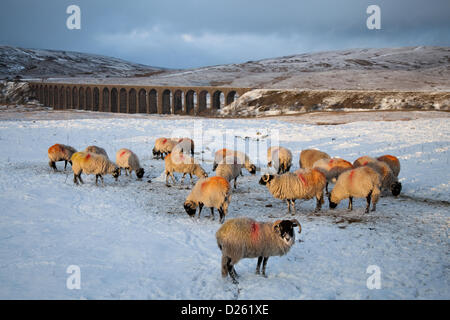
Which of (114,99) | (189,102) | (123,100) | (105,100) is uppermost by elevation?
(114,99)

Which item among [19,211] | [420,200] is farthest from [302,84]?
[19,211]

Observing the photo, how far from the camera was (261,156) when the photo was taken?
2288 centimetres

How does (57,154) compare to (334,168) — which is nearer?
(334,168)

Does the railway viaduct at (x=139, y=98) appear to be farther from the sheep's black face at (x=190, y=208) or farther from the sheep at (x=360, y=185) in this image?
the sheep's black face at (x=190, y=208)

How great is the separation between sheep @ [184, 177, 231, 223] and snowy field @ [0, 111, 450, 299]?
492 mm

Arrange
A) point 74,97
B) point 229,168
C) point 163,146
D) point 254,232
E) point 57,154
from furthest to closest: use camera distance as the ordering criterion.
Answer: point 74,97 → point 163,146 → point 57,154 → point 229,168 → point 254,232

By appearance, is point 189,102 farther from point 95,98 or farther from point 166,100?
point 95,98

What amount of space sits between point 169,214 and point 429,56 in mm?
158400

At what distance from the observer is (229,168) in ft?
50.0

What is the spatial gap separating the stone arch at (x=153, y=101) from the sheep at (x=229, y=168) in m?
74.0

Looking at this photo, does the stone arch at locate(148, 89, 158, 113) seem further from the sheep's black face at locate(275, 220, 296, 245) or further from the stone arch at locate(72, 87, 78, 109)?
the sheep's black face at locate(275, 220, 296, 245)

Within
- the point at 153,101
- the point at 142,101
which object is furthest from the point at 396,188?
the point at 142,101

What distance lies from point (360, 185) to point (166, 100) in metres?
76.8

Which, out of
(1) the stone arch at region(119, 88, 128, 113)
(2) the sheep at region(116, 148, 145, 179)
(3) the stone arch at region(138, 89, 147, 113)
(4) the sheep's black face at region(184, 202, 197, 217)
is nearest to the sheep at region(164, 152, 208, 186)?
(2) the sheep at region(116, 148, 145, 179)
